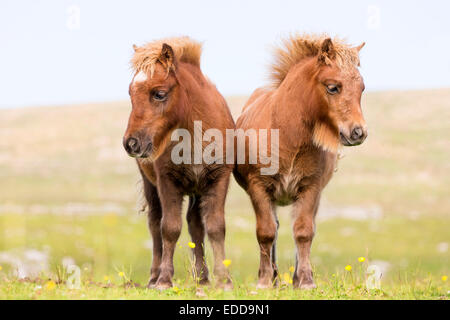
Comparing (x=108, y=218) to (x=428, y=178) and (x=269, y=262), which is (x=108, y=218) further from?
(x=428, y=178)

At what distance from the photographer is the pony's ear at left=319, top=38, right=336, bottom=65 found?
307 inches

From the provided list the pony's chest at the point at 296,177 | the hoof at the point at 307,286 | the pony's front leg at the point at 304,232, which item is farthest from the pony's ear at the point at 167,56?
the hoof at the point at 307,286

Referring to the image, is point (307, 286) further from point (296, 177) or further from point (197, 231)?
point (197, 231)

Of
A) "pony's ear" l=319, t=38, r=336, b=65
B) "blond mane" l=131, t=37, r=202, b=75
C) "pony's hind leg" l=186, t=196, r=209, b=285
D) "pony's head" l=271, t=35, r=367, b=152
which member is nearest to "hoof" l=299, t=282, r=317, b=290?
"pony's hind leg" l=186, t=196, r=209, b=285

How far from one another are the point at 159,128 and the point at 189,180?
0.96 meters

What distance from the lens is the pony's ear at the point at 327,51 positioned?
25.6 ft

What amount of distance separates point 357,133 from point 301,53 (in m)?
1.76

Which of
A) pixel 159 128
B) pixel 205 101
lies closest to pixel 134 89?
pixel 159 128

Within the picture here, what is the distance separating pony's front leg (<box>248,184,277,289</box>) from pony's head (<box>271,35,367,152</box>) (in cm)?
109

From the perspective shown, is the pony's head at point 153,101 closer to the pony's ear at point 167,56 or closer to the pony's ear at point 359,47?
the pony's ear at point 167,56

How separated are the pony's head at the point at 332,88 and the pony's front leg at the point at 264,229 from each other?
3.58ft

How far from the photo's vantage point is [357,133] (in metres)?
7.44

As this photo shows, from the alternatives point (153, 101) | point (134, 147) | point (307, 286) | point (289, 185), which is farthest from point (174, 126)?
point (307, 286)

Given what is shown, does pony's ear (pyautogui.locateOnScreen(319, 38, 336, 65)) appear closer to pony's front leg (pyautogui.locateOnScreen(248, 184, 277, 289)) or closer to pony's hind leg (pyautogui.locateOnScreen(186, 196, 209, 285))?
pony's front leg (pyautogui.locateOnScreen(248, 184, 277, 289))
